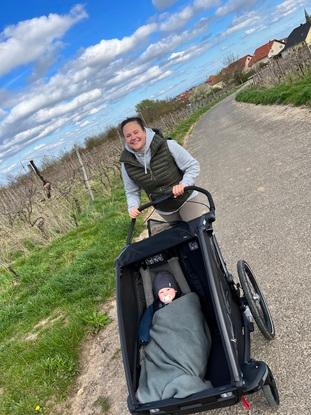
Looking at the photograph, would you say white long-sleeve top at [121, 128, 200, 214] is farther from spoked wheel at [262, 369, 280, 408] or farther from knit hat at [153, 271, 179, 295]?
spoked wheel at [262, 369, 280, 408]

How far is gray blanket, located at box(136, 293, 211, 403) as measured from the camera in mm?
2652

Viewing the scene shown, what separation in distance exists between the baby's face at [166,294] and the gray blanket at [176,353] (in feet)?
0.42

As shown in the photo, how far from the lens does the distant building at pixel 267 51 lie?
296ft

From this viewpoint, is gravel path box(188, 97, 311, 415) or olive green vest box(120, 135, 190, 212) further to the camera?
olive green vest box(120, 135, 190, 212)

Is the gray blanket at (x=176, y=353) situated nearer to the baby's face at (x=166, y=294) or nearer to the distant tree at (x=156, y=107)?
the baby's face at (x=166, y=294)

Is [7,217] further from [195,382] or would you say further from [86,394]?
[195,382]

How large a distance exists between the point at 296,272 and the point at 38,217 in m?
8.65

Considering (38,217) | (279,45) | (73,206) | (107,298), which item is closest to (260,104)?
(73,206)

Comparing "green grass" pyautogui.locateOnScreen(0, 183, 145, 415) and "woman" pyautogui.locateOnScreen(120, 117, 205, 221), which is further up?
"woman" pyautogui.locateOnScreen(120, 117, 205, 221)

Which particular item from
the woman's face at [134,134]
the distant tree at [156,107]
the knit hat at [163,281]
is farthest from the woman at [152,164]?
the distant tree at [156,107]

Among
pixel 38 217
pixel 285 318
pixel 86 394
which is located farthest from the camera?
pixel 38 217

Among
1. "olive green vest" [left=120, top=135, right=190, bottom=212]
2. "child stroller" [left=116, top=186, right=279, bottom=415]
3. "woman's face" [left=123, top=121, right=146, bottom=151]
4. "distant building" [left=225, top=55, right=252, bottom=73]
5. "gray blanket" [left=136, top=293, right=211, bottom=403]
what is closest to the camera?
"child stroller" [left=116, top=186, right=279, bottom=415]

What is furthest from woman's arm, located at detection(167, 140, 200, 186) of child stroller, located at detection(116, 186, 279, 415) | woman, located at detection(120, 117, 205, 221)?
child stroller, located at detection(116, 186, 279, 415)

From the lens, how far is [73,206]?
12695mm
